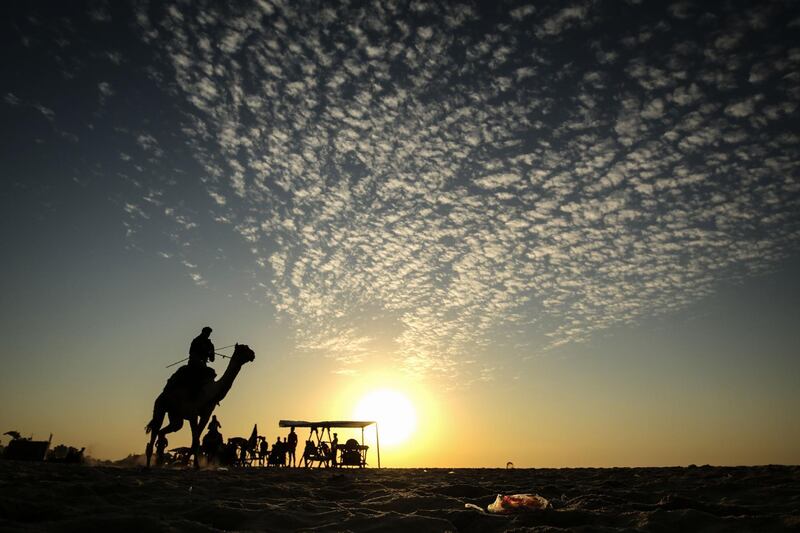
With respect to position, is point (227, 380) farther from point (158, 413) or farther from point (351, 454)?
point (351, 454)

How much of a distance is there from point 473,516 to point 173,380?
8.05 metres

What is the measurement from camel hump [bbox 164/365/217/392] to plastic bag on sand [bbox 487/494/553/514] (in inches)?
300

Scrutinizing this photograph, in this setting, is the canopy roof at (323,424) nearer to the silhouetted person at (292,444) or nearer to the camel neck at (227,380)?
the silhouetted person at (292,444)

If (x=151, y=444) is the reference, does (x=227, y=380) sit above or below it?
above

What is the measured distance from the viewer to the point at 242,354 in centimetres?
1084

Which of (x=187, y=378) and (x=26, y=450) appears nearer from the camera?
(x=187, y=378)

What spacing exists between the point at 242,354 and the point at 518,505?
8194mm

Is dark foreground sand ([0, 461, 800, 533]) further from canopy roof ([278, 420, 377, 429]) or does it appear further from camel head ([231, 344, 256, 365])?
canopy roof ([278, 420, 377, 429])

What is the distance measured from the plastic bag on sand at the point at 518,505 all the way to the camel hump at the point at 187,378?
25.0ft

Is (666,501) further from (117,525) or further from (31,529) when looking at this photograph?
(31,529)

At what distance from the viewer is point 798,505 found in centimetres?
405

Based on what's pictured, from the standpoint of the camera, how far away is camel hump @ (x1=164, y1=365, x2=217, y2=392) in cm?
971

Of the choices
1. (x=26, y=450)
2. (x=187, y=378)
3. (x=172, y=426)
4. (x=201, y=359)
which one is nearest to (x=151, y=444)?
(x=172, y=426)

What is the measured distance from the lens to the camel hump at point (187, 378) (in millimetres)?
9711
